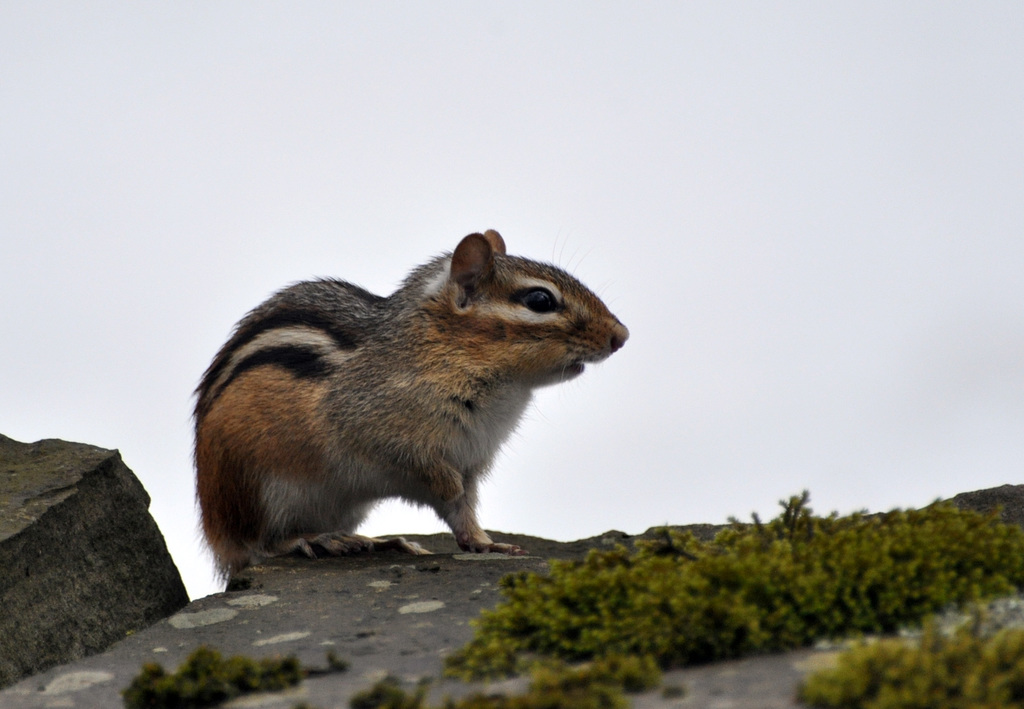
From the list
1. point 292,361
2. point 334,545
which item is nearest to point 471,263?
point 292,361

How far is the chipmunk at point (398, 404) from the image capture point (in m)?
7.36

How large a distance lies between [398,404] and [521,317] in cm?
98

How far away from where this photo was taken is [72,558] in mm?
7051

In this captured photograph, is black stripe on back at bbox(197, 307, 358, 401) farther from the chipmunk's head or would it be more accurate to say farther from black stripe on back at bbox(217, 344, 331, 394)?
the chipmunk's head

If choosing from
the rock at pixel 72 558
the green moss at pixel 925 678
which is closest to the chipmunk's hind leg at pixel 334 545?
the rock at pixel 72 558

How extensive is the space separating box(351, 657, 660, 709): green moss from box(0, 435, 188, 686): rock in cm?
396

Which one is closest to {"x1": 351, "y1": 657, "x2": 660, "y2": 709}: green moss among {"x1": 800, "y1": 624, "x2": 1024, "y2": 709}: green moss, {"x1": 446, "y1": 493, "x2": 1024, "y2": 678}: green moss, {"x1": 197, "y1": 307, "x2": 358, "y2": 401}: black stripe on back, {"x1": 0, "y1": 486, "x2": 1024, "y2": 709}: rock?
{"x1": 0, "y1": 486, "x2": 1024, "y2": 709}: rock

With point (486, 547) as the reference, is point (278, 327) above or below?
above

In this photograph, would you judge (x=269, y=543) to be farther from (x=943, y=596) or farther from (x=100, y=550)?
(x=943, y=596)

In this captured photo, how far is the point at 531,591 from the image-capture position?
4312 mm

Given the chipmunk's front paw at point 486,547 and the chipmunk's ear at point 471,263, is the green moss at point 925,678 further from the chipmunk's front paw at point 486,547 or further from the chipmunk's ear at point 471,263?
the chipmunk's ear at point 471,263

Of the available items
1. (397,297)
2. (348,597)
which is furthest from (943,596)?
(397,297)

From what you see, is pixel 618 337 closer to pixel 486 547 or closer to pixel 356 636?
pixel 486 547

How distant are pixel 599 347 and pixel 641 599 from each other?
12.0ft
